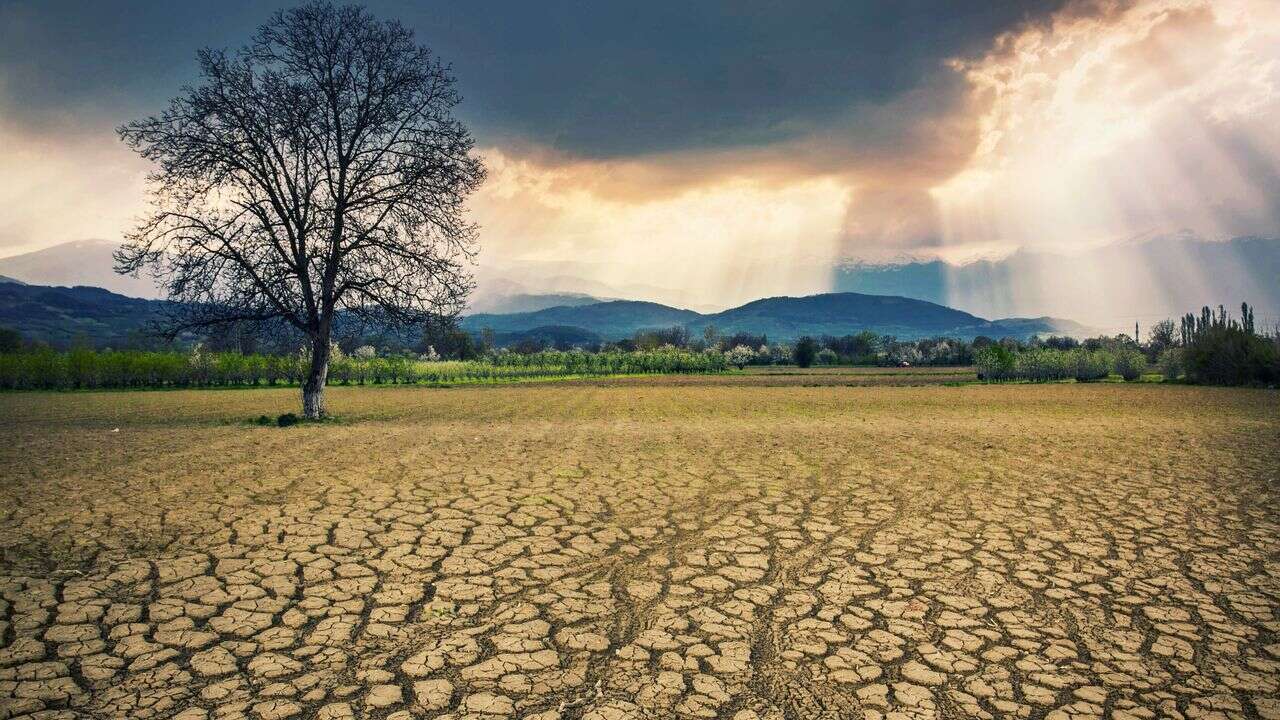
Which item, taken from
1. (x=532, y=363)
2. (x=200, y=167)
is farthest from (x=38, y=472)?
(x=532, y=363)

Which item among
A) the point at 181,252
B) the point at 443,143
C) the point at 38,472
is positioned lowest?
the point at 38,472

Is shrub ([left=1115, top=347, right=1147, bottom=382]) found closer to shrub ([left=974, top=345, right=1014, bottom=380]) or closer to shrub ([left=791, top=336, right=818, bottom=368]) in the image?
shrub ([left=974, top=345, right=1014, bottom=380])

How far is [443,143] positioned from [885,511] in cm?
1850

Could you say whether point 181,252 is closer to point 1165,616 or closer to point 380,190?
point 380,190

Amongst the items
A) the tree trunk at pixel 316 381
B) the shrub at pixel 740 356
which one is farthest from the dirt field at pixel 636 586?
the shrub at pixel 740 356

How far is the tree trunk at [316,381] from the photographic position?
20703 millimetres

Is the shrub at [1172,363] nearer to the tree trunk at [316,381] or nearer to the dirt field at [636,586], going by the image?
the dirt field at [636,586]

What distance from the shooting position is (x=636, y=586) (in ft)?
21.1

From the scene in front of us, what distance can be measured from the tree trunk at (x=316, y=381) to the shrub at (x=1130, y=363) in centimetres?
8106

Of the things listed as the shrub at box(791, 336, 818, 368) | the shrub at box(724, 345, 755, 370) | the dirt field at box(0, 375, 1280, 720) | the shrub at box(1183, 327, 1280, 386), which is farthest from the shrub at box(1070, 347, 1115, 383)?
the dirt field at box(0, 375, 1280, 720)

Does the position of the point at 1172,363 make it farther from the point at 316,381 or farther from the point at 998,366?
the point at 316,381

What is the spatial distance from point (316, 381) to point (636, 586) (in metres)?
18.4

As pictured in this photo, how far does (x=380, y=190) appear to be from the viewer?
2088cm

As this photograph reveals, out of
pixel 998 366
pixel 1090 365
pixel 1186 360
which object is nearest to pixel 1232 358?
pixel 1186 360
